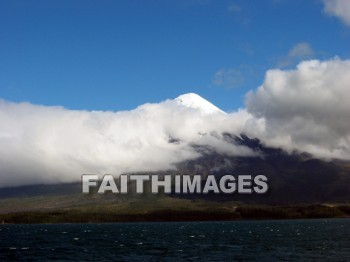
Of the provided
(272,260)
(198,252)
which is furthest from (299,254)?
(198,252)

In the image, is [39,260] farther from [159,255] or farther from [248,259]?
[248,259]

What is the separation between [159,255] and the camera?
135 meters

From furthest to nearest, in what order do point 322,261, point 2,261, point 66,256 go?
point 66,256 < point 2,261 < point 322,261

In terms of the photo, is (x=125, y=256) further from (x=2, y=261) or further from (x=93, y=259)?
(x=2, y=261)

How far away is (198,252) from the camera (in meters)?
141

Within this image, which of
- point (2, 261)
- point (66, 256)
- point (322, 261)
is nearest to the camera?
point (322, 261)

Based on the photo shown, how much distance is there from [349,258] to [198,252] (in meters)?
43.8

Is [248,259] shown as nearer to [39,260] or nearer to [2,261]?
[39,260]

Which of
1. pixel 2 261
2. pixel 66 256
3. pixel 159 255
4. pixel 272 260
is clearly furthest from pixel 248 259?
pixel 2 261

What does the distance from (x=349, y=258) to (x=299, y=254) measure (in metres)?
17.9

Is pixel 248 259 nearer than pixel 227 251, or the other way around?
pixel 248 259

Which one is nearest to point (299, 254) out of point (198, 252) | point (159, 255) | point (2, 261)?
point (198, 252)

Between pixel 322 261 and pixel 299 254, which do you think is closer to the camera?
pixel 322 261

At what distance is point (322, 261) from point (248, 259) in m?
17.8
